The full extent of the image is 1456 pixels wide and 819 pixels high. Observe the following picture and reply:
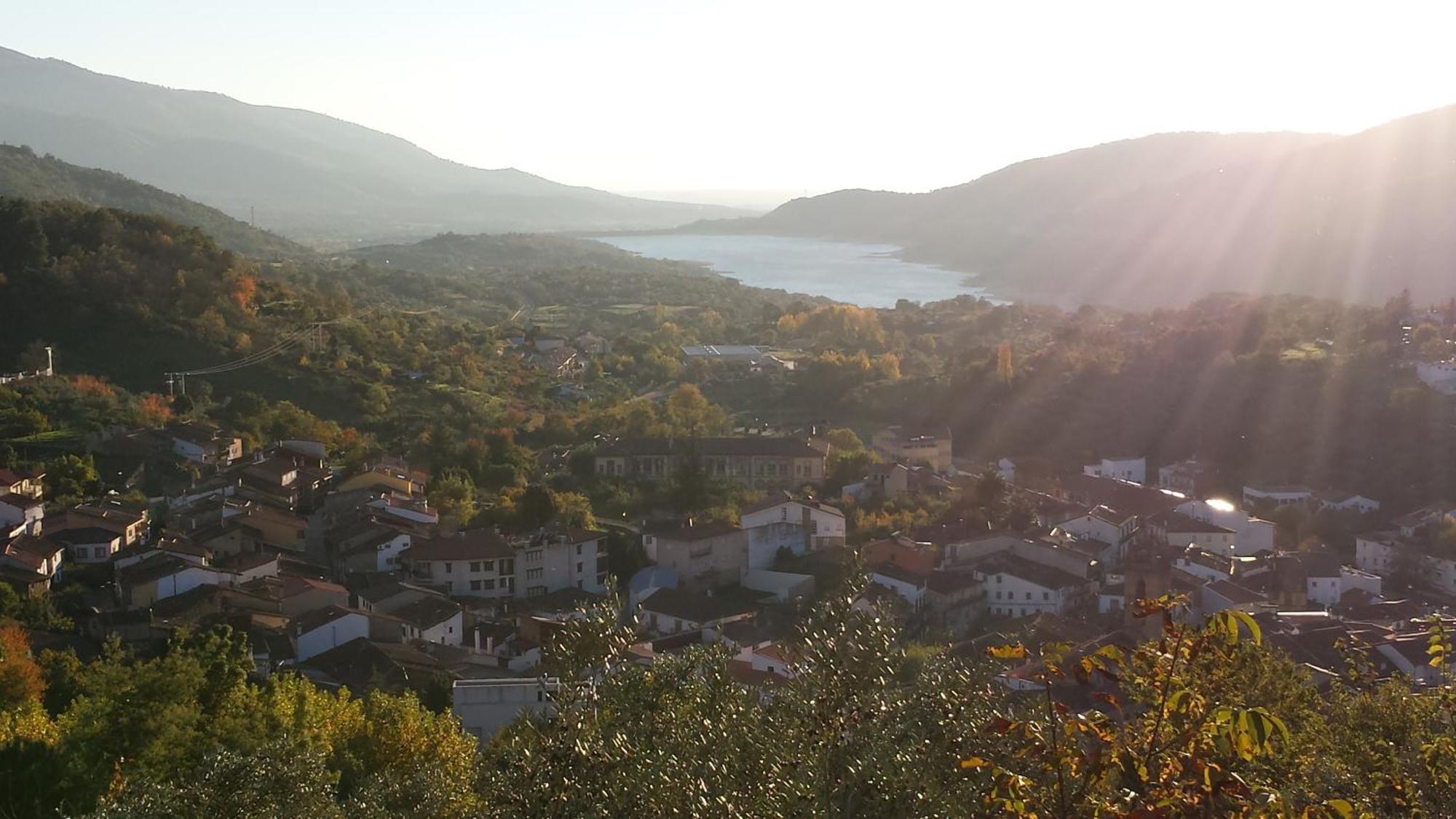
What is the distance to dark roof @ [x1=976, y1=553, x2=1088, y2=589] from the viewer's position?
9.95 metres

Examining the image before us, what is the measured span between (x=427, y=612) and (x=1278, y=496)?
938 centimetres

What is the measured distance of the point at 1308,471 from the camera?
634 inches

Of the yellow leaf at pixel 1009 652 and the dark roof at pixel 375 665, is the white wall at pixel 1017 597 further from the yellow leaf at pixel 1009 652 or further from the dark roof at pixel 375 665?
the yellow leaf at pixel 1009 652

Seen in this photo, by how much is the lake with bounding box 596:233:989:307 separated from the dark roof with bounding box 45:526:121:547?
33.0 metres

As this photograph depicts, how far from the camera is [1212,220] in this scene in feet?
155

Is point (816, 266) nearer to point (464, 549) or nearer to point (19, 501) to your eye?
point (464, 549)

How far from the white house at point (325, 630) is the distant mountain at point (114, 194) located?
2384 centimetres

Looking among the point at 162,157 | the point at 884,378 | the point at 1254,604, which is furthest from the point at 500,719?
the point at 162,157

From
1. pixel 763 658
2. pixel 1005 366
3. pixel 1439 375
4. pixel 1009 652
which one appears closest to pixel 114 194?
pixel 1005 366

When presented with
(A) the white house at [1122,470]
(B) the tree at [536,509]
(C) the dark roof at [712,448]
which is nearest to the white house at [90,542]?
(B) the tree at [536,509]

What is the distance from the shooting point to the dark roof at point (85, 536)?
9625 mm

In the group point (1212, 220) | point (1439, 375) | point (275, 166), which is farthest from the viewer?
point (275, 166)

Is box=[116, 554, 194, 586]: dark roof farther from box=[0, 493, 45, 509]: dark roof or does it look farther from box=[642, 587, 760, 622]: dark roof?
box=[642, 587, 760, 622]: dark roof

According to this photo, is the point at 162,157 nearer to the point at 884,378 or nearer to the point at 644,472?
the point at 884,378
